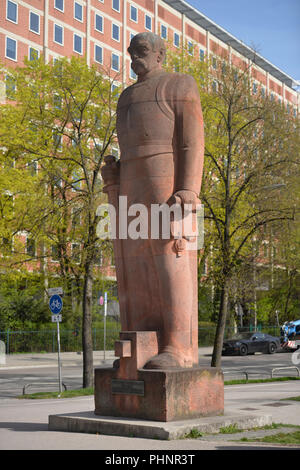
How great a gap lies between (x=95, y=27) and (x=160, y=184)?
52573mm

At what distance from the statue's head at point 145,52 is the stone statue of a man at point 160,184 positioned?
0.05 ft

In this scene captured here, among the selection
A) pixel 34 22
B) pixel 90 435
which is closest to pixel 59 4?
pixel 34 22

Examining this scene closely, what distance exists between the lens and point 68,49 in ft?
182

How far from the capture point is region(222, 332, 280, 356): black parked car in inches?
1583

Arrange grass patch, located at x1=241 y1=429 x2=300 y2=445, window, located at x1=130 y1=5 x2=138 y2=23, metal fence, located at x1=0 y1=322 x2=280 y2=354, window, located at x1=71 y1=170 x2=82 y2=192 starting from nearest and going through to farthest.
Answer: grass patch, located at x1=241 y1=429 x2=300 y2=445
window, located at x1=71 y1=170 x2=82 y2=192
metal fence, located at x1=0 y1=322 x2=280 y2=354
window, located at x1=130 y1=5 x2=138 y2=23

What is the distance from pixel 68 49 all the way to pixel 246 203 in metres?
36.5

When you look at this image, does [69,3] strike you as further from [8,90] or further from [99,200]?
[99,200]

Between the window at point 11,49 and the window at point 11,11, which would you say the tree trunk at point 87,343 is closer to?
the window at point 11,49

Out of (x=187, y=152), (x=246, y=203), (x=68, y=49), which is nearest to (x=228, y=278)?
(x=246, y=203)

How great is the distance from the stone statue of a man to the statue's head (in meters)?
0.01

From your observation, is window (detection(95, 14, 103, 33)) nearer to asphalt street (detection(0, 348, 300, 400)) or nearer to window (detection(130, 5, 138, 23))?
window (detection(130, 5, 138, 23))

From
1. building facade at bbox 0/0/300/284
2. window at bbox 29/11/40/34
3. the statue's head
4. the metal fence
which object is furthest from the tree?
window at bbox 29/11/40/34

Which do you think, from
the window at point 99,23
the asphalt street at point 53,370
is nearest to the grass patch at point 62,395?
the asphalt street at point 53,370

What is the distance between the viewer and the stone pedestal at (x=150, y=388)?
814 cm
